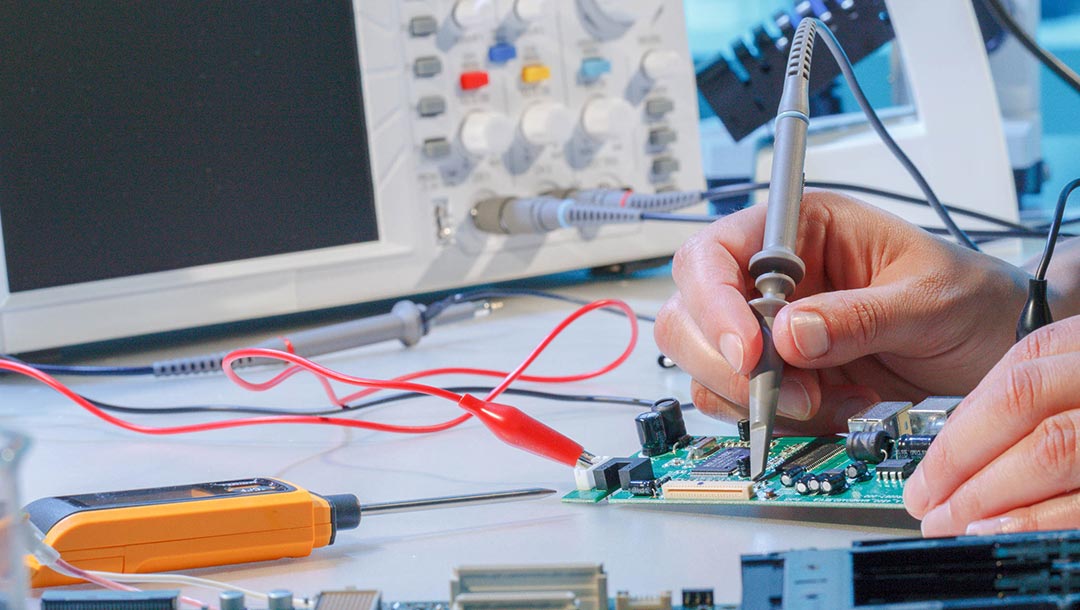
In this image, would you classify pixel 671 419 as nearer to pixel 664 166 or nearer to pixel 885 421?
pixel 885 421

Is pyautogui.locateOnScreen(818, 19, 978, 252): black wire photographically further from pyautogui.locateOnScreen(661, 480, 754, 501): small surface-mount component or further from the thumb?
pyautogui.locateOnScreen(661, 480, 754, 501): small surface-mount component

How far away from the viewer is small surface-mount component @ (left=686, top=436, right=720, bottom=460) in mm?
715

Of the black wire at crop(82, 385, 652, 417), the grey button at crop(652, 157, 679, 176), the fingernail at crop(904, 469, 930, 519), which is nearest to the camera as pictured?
the fingernail at crop(904, 469, 930, 519)

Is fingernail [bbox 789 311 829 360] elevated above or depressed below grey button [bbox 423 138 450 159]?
below

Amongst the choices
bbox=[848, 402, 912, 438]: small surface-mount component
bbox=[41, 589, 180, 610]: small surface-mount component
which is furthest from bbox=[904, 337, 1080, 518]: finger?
bbox=[41, 589, 180, 610]: small surface-mount component

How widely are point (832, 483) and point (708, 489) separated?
65 mm

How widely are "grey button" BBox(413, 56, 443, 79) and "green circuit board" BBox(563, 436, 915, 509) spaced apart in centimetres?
62

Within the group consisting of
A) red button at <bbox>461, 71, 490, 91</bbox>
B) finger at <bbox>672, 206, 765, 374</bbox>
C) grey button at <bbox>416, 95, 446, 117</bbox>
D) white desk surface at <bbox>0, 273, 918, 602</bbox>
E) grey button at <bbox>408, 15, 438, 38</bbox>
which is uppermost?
grey button at <bbox>408, 15, 438, 38</bbox>

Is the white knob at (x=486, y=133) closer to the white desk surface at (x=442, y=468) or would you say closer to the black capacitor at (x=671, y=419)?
the white desk surface at (x=442, y=468)

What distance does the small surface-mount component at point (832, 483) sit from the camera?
620 mm

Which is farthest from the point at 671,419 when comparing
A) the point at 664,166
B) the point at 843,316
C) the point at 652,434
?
the point at 664,166

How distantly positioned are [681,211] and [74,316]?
0.66m

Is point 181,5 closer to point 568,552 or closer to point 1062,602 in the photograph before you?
point 568,552

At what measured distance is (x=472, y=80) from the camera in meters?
1.25
